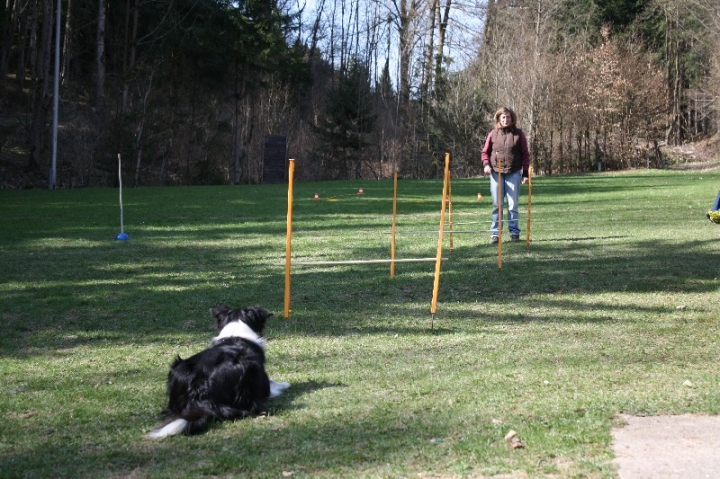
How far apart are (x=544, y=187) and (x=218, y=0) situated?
23.8m

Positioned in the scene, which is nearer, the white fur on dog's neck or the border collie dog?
the border collie dog

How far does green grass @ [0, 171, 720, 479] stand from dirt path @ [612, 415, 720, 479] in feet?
0.34

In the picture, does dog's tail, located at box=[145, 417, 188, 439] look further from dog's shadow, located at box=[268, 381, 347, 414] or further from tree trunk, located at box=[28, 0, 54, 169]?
tree trunk, located at box=[28, 0, 54, 169]

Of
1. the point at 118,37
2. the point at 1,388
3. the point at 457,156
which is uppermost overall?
the point at 118,37

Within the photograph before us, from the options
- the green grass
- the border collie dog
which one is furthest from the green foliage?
the border collie dog

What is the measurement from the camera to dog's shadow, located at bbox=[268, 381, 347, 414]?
5.04m

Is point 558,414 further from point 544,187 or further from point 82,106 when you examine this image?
point 82,106

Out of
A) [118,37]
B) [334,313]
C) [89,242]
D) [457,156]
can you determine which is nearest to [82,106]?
[118,37]

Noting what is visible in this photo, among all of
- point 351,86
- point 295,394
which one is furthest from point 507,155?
point 351,86

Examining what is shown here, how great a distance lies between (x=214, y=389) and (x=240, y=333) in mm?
794

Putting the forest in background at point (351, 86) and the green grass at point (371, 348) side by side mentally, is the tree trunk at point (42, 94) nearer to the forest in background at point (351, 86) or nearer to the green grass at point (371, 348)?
the forest in background at point (351, 86)

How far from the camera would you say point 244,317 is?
5.69m

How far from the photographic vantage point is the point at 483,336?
7.02 meters

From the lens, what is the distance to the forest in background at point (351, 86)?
136 ft
